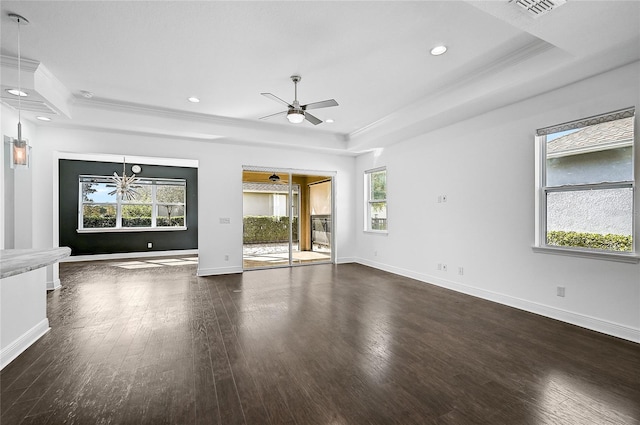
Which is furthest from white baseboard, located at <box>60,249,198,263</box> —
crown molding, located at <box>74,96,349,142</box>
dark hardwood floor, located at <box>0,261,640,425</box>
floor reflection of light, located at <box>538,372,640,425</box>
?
floor reflection of light, located at <box>538,372,640,425</box>

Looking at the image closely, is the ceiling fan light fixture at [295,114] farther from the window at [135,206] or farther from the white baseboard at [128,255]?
the white baseboard at [128,255]

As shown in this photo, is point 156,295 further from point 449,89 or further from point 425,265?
point 449,89

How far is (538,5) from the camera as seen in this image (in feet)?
6.81

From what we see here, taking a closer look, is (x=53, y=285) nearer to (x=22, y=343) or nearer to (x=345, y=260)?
(x=22, y=343)

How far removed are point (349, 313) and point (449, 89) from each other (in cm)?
322

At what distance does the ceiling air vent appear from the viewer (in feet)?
6.70

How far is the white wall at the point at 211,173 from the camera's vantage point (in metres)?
4.89

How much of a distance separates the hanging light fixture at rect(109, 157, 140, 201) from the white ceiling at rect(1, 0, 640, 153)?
→ 3.28 meters

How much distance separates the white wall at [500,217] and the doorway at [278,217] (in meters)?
1.89

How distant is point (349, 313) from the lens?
3.67 metres

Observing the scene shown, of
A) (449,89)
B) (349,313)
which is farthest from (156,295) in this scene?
(449,89)

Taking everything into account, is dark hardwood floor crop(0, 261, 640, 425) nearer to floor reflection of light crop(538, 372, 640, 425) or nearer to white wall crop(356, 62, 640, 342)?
floor reflection of light crop(538, 372, 640, 425)

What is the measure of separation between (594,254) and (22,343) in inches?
221

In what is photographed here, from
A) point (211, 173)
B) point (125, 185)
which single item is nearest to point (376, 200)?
point (211, 173)
